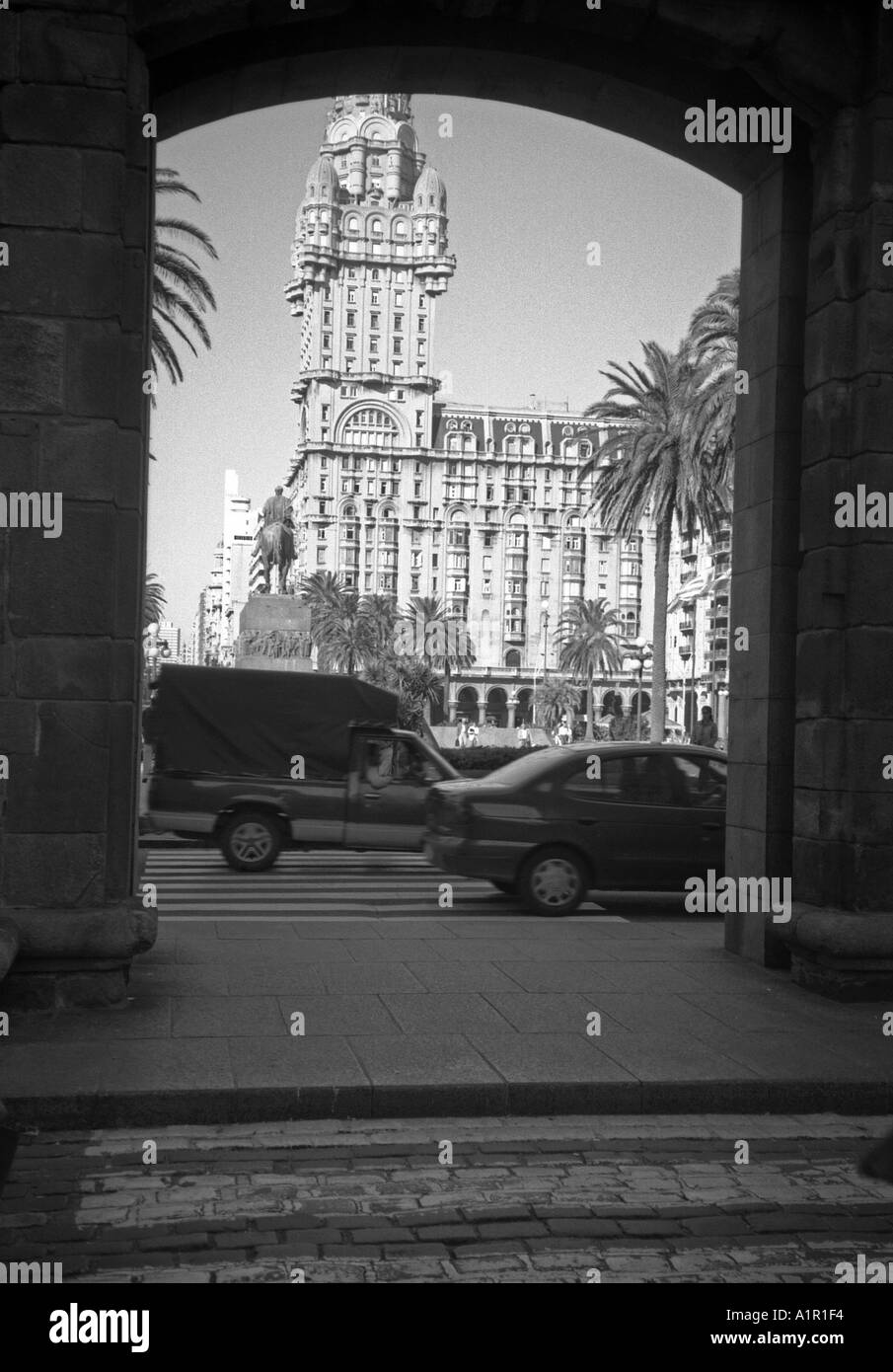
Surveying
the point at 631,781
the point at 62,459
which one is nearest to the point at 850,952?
the point at 631,781

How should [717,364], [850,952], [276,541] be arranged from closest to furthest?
[850,952], [717,364], [276,541]

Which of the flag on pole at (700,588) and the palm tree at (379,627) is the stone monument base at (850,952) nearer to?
the palm tree at (379,627)

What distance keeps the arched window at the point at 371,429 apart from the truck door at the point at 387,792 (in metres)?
131

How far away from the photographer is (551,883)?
1334 centimetres

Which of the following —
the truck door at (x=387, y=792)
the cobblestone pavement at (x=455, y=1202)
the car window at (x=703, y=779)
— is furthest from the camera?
the truck door at (x=387, y=792)

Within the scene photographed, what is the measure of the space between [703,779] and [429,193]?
490 feet

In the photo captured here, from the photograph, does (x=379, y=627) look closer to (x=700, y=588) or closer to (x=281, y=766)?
(x=700, y=588)

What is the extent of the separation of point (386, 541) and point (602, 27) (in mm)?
138402

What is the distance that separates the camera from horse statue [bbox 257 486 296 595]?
41.3 metres

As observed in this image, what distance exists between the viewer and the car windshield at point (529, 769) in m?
13.7

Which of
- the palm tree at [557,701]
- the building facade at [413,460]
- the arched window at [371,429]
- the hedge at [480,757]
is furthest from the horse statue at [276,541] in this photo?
the arched window at [371,429]

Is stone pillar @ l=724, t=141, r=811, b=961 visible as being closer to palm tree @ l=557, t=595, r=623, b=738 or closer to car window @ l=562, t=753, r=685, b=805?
car window @ l=562, t=753, r=685, b=805

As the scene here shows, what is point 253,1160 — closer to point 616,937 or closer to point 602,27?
point 616,937
